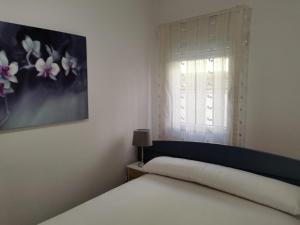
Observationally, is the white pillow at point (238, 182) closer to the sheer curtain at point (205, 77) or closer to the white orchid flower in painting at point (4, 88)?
the sheer curtain at point (205, 77)

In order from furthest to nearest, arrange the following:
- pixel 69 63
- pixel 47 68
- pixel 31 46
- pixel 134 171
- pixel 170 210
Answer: pixel 134 171, pixel 69 63, pixel 47 68, pixel 31 46, pixel 170 210

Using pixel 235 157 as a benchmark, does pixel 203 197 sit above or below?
below

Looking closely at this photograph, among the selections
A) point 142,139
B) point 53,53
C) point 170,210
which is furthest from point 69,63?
point 170,210

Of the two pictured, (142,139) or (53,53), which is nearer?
(53,53)

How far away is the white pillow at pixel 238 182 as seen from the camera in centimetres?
161

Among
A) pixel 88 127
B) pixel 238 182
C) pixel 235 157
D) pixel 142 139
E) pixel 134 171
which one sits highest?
pixel 88 127

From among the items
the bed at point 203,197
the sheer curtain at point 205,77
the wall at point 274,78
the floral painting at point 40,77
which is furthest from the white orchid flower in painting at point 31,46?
the wall at point 274,78

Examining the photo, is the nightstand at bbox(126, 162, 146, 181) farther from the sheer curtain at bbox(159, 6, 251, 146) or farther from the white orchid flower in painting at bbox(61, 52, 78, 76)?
the white orchid flower in painting at bbox(61, 52, 78, 76)

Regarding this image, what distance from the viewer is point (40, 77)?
187 centimetres

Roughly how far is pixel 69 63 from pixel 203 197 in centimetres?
164

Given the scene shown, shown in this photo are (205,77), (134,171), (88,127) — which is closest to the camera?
(88,127)

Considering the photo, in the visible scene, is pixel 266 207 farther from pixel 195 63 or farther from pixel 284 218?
pixel 195 63

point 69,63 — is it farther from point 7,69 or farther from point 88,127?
point 88,127

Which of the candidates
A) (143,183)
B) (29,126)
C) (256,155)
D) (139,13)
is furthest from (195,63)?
(29,126)
